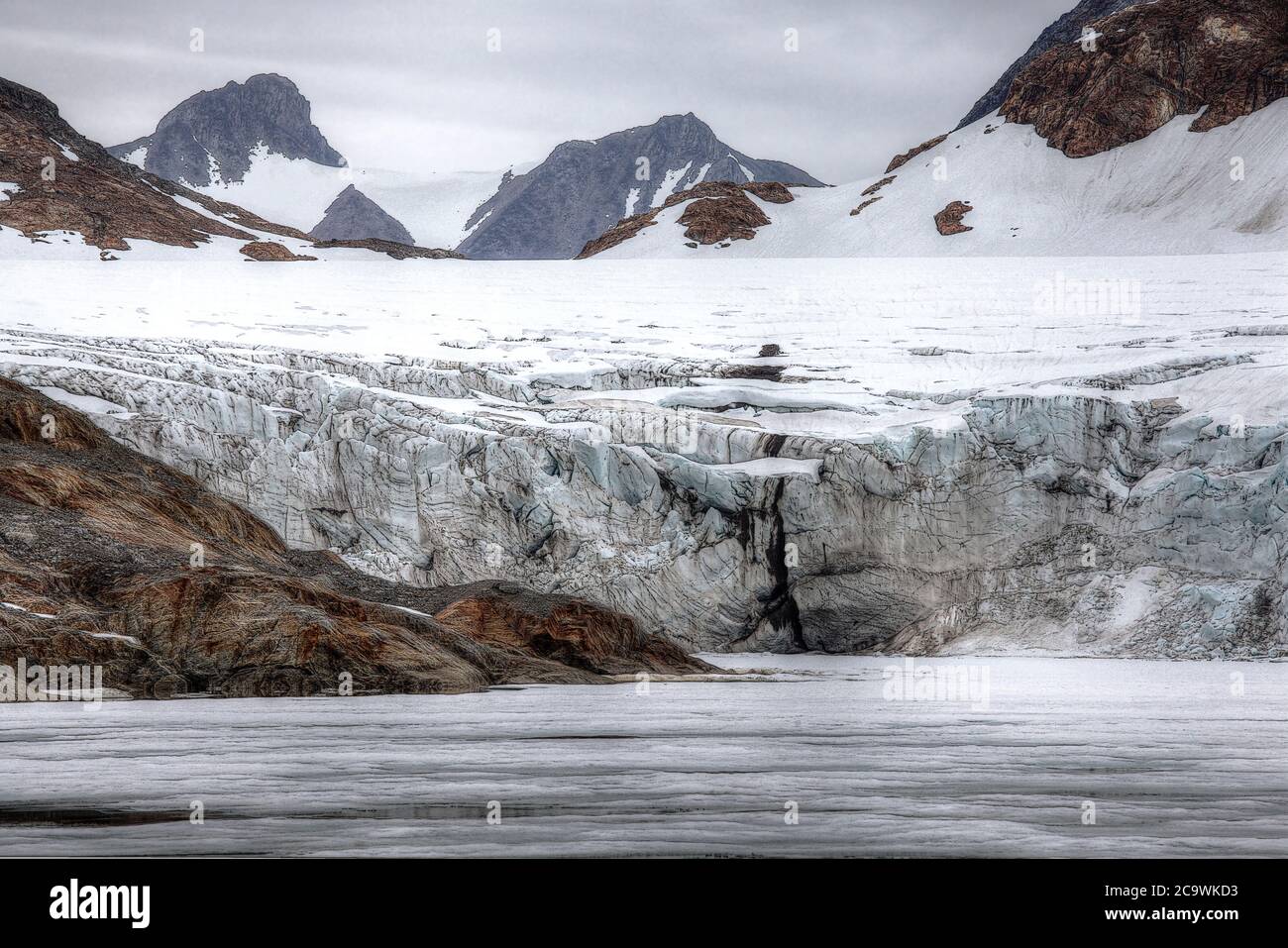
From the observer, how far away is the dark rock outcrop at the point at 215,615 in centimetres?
1209

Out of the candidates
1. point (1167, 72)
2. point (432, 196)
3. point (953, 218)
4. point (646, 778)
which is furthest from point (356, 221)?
point (646, 778)

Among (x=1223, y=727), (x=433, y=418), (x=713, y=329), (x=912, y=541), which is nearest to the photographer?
(x=1223, y=727)

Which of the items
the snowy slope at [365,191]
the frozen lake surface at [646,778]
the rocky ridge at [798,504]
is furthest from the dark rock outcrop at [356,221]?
the frozen lake surface at [646,778]

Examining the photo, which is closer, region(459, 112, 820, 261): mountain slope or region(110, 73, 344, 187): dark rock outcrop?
region(459, 112, 820, 261): mountain slope

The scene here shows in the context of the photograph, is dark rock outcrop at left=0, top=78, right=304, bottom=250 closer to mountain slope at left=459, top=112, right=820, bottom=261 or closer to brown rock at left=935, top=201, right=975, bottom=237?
brown rock at left=935, top=201, right=975, bottom=237

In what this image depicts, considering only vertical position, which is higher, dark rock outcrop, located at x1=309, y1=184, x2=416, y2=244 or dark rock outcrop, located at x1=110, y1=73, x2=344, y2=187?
dark rock outcrop, located at x1=110, y1=73, x2=344, y2=187

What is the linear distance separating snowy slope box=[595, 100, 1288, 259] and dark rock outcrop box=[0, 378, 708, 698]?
3685 centimetres

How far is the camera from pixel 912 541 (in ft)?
72.5

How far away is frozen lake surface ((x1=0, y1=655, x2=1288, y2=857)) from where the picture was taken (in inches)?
197

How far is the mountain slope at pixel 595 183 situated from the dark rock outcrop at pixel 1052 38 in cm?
3391

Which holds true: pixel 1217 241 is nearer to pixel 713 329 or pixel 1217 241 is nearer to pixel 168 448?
pixel 713 329

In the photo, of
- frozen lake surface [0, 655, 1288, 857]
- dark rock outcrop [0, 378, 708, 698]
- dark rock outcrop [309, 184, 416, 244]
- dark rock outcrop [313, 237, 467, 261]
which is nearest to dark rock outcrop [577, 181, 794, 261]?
dark rock outcrop [313, 237, 467, 261]
